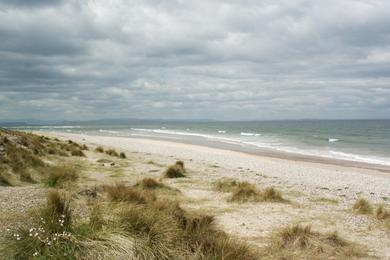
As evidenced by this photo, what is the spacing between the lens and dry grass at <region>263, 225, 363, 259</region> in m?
6.56

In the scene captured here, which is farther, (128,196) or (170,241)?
(128,196)

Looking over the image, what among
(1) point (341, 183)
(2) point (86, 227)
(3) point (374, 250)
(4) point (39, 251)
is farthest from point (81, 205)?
(1) point (341, 183)

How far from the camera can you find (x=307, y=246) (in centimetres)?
687

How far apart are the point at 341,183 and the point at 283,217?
920 centimetres

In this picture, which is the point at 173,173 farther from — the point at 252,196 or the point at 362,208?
the point at 362,208

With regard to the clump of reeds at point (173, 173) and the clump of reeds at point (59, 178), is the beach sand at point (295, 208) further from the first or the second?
the clump of reeds at point (59, 178)

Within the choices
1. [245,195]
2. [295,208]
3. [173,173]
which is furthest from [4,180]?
[295,208]

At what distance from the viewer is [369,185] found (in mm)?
17203

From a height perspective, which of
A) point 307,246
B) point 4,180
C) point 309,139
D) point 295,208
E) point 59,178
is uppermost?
point 59,178

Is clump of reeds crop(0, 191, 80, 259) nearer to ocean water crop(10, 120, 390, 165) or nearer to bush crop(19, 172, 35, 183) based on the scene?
bush crop(19, 172, 35, 183)

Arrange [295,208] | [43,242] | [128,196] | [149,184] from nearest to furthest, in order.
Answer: [43,242]
[128,196]
[295,208]
[149,184]

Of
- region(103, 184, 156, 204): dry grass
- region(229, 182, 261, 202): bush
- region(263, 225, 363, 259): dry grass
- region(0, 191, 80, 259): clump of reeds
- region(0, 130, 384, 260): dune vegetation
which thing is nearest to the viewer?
region(0, 191, 80, 259): clump of reeds

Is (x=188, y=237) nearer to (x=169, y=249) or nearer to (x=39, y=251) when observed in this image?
(x=169, y=249)

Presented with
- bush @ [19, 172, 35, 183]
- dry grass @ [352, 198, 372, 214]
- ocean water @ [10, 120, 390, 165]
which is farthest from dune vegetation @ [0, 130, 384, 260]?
ocean water @ [10, 120, 390, 165]
